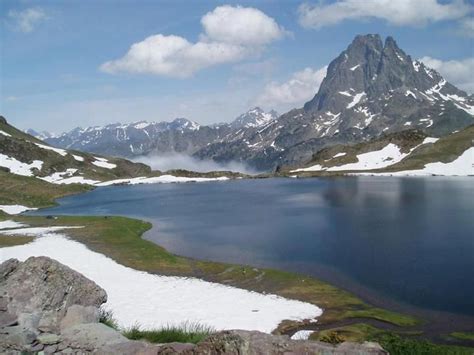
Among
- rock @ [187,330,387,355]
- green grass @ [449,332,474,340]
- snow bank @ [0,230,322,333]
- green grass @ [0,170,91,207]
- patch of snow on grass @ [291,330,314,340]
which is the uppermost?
rock @ [187,330,387,355]

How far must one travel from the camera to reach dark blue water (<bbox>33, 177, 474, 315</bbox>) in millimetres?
39781

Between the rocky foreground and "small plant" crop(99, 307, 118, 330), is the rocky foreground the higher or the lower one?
the higher one

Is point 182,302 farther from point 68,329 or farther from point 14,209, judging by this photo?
point 14,209

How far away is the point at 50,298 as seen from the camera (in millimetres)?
18328

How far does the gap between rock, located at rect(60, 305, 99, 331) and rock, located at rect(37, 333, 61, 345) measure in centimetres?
179

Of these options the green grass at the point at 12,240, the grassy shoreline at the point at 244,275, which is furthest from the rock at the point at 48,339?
the green grass at the point at 12,240

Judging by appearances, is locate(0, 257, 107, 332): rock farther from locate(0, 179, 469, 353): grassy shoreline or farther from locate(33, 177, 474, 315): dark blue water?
locate(33, 177, 474, 315): dark blue water

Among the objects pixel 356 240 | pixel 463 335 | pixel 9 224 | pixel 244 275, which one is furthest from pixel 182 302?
pixel 9 224

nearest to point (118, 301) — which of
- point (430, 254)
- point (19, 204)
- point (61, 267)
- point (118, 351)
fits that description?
point (61, 267)

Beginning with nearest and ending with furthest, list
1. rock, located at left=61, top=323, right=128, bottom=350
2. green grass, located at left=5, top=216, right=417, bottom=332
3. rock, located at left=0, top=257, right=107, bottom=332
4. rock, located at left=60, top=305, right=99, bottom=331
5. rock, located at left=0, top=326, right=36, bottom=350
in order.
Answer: rock, located at left=0, top=326, right=36, bottom=350, rock, located at left=61, top=323, right=128, bottom=350, rock, located at left=60, top=305, right=99, bottom=331, rock, located at left=0, top=257, right=107, bottom=332, green grass, located at left=5, top=216, right=417, bottom=332

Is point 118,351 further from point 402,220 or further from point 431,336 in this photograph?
point 402,220

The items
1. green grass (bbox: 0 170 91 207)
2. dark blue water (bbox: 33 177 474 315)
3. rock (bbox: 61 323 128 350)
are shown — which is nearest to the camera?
rock (bbox: 61 323 128 350)

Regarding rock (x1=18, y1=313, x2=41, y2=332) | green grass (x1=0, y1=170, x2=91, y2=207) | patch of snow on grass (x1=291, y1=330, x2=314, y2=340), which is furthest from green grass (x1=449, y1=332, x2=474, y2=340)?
green grass (x1=0, y1=170, x2=91, y2=207)

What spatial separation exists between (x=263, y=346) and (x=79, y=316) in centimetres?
896
